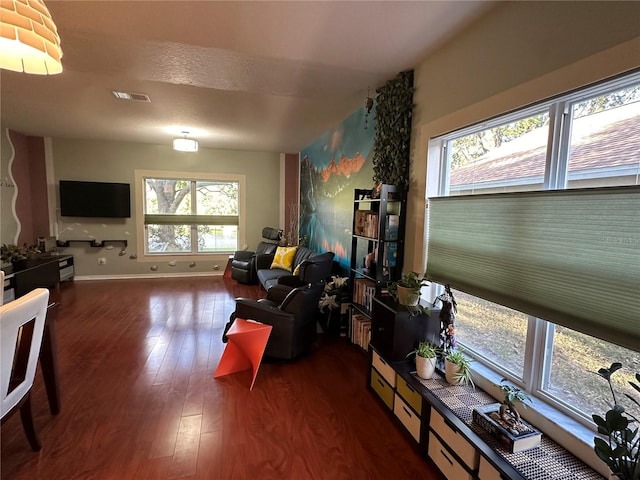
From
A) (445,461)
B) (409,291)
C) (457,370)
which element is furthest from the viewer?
(409,291)

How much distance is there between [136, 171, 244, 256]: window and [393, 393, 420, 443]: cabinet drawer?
5.34 metres

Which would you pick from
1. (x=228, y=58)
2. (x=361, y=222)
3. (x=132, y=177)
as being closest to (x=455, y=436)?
(x=361, y=222)

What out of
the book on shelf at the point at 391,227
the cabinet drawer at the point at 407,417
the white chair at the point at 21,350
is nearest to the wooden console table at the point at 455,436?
the cabinet drawer at the point at 407,417

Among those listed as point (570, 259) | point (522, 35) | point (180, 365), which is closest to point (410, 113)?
point (522, 35)

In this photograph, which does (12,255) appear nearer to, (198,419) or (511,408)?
(198,419)

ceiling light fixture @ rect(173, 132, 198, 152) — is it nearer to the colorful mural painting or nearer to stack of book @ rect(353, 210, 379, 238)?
the colorful mural painting

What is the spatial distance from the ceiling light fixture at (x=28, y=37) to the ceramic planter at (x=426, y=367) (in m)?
2.43

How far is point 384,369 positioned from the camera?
2279 mm

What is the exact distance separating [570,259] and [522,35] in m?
1.20

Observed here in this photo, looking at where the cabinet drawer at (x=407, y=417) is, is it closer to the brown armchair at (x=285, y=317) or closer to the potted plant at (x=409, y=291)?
the potted plant at (x=409, y=291)

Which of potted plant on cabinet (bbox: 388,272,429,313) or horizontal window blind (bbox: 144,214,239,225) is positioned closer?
potted plant on cabinet (bbox: 388,272,429,313)

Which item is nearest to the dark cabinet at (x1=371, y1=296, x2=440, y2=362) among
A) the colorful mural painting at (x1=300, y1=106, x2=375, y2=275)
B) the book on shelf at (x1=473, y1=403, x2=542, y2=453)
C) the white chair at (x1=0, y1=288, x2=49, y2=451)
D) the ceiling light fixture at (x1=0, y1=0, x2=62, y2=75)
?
the book on shelf at (x1=473, y1=403, x2=542, y2=453)

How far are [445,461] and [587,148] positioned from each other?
1.71 metres

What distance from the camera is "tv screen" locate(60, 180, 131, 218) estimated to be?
5676mm
